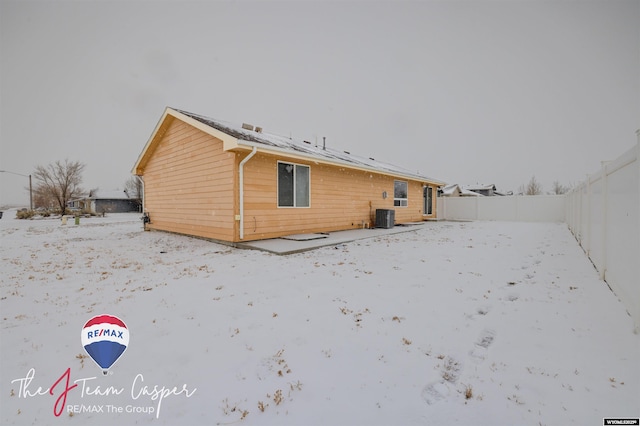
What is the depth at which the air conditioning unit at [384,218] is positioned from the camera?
39.3 feet

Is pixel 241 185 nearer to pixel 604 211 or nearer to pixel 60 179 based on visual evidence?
pixel 604 211

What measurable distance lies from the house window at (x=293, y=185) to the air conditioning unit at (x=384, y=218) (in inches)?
169

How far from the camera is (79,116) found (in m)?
39.1

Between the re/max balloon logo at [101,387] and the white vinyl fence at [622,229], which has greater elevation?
the white vinyl fence at [622,229]

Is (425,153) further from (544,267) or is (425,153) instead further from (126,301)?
(126,301)

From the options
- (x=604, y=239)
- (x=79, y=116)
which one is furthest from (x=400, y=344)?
(x=79, y=116)

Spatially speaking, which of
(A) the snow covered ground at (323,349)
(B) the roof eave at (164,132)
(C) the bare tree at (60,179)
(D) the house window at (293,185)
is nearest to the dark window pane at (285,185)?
(D) the house window at (293,185)

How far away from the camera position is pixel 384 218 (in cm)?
1202

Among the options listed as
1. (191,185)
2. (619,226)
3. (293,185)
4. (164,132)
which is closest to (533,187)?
(293,185)

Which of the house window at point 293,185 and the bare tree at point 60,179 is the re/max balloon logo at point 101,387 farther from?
the bare tree at point 60,179

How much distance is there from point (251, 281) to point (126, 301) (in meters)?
1.65

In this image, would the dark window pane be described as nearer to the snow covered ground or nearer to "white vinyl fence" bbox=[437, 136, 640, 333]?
the snow covered ground

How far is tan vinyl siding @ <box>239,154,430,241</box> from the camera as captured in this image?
7.79m

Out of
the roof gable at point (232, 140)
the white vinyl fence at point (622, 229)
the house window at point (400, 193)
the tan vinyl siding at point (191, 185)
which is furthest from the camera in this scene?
the house window at point (400, 193)
